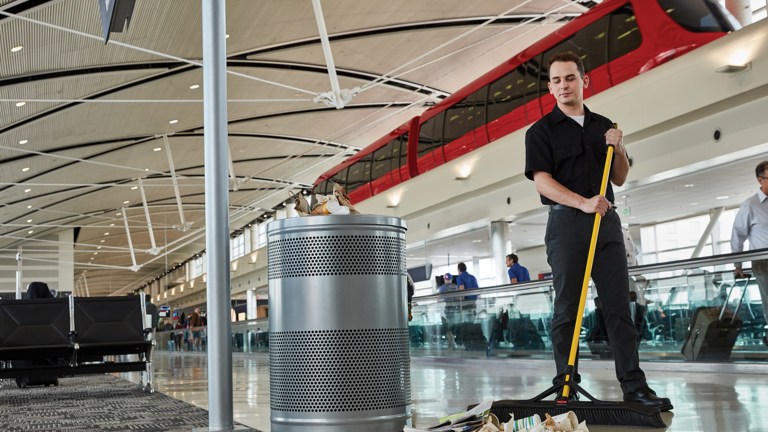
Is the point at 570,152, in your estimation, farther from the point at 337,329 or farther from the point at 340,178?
the point at 340,178

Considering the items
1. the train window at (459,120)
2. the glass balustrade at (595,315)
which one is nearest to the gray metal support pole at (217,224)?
the glass balustrade at (595,315)

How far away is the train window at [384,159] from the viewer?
18.0 metres

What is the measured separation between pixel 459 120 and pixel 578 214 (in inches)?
458

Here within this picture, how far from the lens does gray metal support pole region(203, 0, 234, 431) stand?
313cm

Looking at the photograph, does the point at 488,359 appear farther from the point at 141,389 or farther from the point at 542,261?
the point at 542,261

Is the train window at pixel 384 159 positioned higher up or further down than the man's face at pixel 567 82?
higher up

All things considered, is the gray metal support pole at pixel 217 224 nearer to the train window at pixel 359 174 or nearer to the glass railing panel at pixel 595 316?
the glass railing panel at pixel 595 316

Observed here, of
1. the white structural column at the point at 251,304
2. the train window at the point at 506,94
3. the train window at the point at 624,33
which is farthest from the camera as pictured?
the white structural column at the point at 251,304

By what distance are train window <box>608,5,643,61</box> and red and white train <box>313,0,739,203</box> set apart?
14 millimetres

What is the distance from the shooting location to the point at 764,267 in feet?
18.7

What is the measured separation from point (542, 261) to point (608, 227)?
23962mm

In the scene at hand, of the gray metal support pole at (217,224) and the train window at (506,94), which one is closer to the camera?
the gray metal support pole at (217,224)

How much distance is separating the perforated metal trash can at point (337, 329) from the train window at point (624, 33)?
24.5 ft

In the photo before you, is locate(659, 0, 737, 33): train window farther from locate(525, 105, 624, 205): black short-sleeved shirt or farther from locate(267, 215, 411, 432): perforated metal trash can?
locate(267, 215, 411, 432): perforated metal trash can
